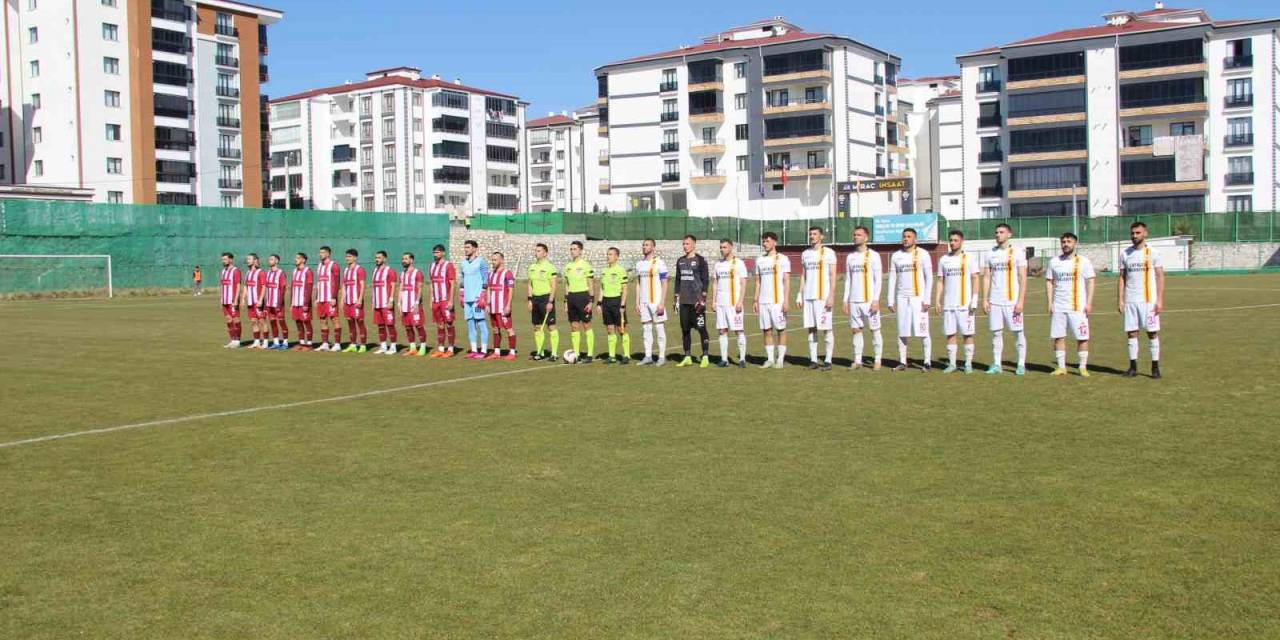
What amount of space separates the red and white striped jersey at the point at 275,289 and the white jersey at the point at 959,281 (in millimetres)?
12835

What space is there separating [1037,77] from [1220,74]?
12129 mm

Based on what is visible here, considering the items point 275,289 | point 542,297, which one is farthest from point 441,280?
point 275,289

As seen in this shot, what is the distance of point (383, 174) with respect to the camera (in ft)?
355

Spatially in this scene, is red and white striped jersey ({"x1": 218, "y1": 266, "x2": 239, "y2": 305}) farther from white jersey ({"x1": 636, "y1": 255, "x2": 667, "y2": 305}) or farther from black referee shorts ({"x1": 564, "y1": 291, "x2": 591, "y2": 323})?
white jersey ({"x1": 636, "y1": 255, "x2": 667, "y2": 305})

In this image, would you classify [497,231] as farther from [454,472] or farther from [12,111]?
[454,472]

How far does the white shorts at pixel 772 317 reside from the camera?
1748 cm

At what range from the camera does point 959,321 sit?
16.4 m

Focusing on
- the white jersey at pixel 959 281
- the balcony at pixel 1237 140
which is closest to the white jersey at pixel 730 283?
the white jersey at pixel 959 281

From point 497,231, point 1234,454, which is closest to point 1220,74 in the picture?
point 497,231

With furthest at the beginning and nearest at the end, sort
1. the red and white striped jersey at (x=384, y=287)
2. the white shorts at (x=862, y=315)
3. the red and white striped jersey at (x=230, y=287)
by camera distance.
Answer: the red and white striped jersey at (x=230, y=287) → the red and white striped jersey at (x=384, y=287) → the white shorts at (x=862, y=315)

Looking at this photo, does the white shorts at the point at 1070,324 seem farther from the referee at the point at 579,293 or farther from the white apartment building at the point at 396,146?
the white apartment building at the point at 396,146

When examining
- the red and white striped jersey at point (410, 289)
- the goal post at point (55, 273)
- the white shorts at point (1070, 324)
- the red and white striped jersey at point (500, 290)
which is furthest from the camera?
the goal post at point (55, 273)

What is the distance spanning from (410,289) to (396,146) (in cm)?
8945

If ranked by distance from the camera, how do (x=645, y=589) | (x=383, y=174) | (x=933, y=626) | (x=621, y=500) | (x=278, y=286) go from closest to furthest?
(x=933, y=626)
(x=645, y=589)
(x=621, y=500)
(x=278, y=286)
(x=383, y=174)
